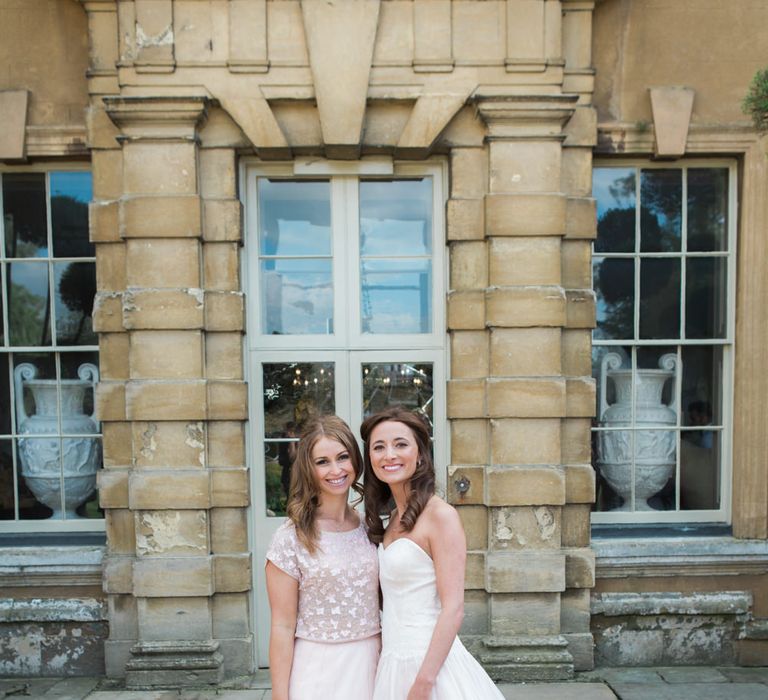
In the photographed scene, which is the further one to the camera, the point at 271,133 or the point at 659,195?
the point at 659,195

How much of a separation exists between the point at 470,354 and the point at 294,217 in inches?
60.0

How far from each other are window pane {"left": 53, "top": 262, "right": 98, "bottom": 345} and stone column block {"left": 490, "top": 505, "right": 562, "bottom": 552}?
3048 millimetres

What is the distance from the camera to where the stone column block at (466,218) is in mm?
3924

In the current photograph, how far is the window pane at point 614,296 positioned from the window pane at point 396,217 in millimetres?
1264

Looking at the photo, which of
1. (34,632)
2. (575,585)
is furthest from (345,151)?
(34,632)

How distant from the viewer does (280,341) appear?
13.6 ft

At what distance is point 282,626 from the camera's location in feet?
7.52

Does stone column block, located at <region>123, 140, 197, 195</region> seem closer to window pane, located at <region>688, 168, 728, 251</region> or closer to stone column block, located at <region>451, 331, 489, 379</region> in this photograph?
stone column block, located at <region>451, 331, 489, 379</region>

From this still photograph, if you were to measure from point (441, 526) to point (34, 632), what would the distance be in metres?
3.40

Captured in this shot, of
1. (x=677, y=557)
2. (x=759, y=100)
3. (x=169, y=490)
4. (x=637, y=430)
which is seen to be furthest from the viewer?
(x=637, y=430)

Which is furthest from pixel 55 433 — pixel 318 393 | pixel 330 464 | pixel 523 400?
pixel 523 400

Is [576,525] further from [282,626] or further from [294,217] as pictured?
[294,217]

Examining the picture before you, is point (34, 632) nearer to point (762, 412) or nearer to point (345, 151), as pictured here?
point (345, 151)

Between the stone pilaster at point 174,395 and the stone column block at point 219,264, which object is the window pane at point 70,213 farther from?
the stone column block at point 219,264
